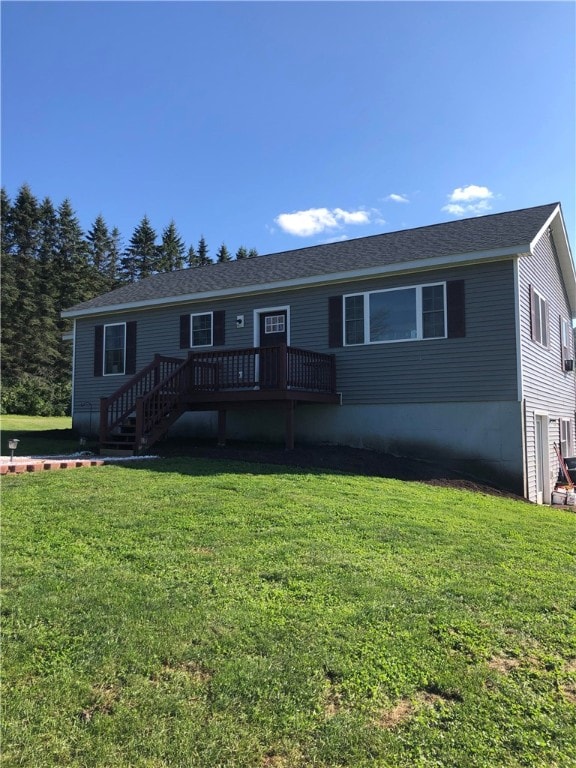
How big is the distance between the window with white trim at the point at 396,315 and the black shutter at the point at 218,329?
3321mm

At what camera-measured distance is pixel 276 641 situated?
10.0ft

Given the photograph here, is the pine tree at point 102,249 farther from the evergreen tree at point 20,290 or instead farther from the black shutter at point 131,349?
the black shutter at point 131,349

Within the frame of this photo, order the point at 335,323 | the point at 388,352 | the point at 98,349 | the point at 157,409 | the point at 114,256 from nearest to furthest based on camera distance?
the point at 157,409 → the point at 388,352 → the point at 335,323 → the point at 98,349 → the point at 114,256

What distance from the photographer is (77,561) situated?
4.17 m

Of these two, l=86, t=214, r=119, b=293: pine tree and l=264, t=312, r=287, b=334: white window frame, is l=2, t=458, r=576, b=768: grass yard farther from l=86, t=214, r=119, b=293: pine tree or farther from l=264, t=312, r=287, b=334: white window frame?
l=86, t=214, r=119, b=293: pine tree

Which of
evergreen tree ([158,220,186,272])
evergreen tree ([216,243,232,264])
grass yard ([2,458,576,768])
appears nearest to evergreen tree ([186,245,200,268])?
evergreen tree ([158,220,186,272])

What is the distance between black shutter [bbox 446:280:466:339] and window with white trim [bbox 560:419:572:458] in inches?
214

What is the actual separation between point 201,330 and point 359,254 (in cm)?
449

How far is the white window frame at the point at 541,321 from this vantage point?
1177 cm

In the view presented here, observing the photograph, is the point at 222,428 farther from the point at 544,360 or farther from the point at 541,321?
the point at 541,321

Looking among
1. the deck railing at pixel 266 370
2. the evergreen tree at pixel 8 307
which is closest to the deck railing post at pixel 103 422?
the deck railing at pixel 266 370

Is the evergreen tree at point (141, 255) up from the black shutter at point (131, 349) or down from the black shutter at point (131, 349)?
up

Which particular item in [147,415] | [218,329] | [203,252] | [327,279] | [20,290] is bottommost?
[147,415]

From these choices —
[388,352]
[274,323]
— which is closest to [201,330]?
[274,323]
